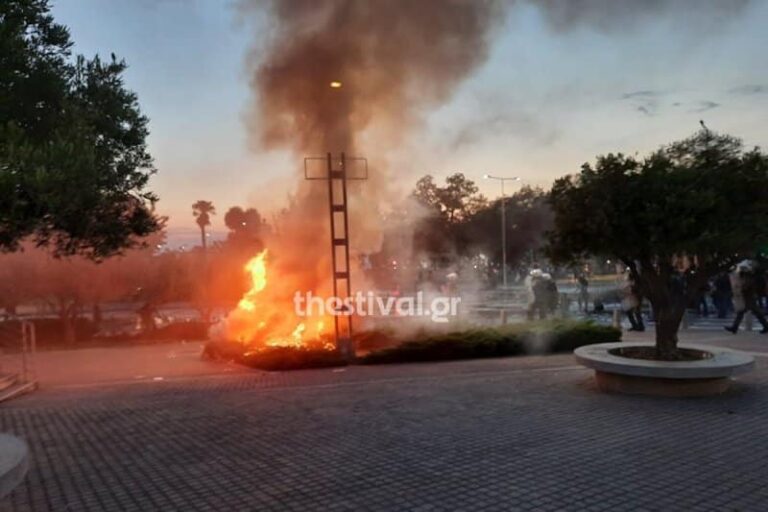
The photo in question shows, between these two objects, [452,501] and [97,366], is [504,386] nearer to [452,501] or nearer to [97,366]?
[452,501]

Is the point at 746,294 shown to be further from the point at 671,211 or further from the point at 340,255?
the point at 340,255

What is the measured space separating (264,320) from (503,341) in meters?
5.75

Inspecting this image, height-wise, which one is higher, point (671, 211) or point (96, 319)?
point (671, 211)

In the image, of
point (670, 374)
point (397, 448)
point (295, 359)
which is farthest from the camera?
point (295, 359)

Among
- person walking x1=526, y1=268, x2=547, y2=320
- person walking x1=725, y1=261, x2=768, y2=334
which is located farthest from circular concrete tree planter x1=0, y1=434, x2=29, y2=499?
person walking x1=526, y1=268, x2=547, y2=320

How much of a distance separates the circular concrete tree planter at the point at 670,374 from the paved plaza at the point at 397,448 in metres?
0.26

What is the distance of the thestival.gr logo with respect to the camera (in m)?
13.3

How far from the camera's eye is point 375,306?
1786 centimetres

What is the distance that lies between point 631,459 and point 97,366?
1163cm

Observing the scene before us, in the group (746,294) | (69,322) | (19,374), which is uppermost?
(746,294)

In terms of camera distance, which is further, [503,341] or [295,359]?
[503,341]

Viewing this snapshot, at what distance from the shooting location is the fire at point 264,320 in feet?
46.2

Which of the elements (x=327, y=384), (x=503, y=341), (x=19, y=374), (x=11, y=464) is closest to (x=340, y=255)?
(x=503, y=341)

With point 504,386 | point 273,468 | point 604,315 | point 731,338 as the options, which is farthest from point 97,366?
point 604,315
